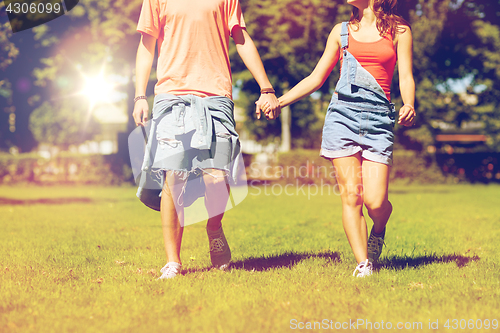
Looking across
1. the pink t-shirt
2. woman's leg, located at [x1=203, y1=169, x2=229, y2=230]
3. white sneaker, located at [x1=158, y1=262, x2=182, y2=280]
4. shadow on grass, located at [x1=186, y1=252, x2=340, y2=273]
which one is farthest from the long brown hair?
white sneaker, located at [x1=158, y1=262, x2=182, y2=280]

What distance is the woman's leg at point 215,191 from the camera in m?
3.71

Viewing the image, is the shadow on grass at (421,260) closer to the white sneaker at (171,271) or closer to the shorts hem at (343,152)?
the shorts hem at (343,152)

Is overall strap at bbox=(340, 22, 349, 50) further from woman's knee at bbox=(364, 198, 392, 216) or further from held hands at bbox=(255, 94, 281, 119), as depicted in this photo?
woman's knee at bbox=(364, 198, 392, 216)

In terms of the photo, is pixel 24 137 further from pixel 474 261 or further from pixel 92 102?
pixel 474 261

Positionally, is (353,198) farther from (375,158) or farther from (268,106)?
(268,106)

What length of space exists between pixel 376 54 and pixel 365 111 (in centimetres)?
42

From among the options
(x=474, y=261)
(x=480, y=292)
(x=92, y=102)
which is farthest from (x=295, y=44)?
(x=92, y=102)

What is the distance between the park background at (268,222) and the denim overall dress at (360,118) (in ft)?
3.04

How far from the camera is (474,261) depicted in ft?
14.4

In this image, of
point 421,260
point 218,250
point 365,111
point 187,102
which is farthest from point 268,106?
point 421,260

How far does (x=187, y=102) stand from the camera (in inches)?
141

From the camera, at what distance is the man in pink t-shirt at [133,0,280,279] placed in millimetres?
3568

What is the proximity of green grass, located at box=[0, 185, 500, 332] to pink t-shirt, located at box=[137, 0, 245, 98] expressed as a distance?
4.62 feet

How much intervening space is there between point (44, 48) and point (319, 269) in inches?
825
